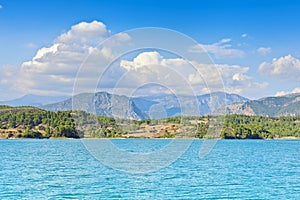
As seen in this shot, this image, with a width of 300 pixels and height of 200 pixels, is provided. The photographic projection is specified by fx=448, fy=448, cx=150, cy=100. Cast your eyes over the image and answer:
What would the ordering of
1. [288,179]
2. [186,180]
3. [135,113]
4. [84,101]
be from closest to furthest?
[84,101]
[186,180]
[288,179]
[135,113]

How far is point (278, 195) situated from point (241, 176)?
1493cm

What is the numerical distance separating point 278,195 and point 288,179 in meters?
14.2

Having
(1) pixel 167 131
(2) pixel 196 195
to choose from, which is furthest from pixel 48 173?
(1) pixel 167 131

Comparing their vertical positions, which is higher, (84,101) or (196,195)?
(84,101)

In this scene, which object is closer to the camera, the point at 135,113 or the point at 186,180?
the point at 186,180

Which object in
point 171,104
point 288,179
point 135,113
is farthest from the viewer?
point 135,113

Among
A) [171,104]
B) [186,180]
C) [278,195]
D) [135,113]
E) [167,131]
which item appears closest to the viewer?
[278,195]

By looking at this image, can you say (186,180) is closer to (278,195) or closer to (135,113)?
(278,195)

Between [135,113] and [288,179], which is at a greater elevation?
[135,113]

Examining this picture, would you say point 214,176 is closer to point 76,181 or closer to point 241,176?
point 241,176

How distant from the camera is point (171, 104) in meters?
48.0

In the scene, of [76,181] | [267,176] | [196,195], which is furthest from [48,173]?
[267,176]

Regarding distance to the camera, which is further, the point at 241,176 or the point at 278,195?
the point at 241,176

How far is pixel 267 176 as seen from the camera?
58938 millimetres
